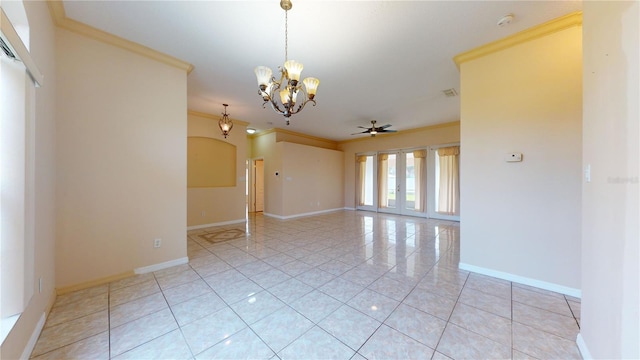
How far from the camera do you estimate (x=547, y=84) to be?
7.47 ft

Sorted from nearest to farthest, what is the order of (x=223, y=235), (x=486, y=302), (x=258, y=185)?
(x=486, y=302)
(x=223, y=235)
(x=258, y=185)

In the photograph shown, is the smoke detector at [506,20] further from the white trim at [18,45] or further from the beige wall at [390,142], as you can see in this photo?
the beige wall at [390,142]

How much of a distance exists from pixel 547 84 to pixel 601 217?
70.6 inches

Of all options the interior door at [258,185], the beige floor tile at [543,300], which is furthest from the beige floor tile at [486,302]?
the interior door at [258,185]

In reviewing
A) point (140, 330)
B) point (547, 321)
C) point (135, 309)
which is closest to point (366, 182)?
point (547, 321)

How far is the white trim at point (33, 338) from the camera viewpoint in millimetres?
1384

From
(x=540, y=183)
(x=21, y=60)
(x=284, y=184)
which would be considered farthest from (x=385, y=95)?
(x=21, y=60)

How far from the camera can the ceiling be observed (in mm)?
2025

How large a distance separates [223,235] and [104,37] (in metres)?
3.59

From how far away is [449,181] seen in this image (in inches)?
249

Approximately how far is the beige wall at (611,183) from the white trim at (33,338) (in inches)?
135

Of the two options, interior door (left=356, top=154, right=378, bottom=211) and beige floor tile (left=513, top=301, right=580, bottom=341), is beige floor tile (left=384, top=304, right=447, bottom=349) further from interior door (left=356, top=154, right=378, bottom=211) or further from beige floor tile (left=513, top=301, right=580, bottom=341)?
interior door (left=356, top=154, right=378, bottom=211)

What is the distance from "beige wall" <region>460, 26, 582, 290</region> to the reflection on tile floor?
0.32 meters

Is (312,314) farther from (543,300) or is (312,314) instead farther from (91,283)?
(91,283)
